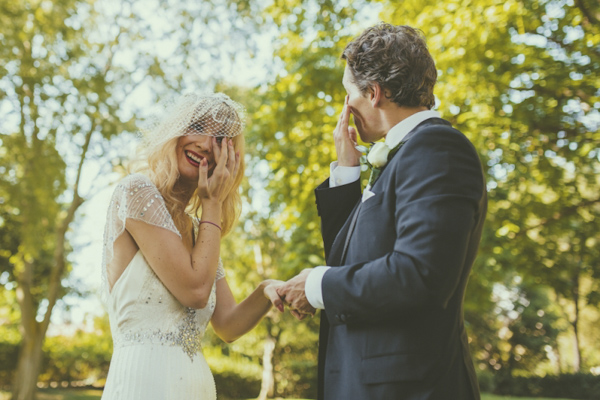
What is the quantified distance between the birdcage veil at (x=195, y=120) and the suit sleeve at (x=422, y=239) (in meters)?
1.38

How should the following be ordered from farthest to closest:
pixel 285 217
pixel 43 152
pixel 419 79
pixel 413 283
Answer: pixel 43 152 < pixel 285 217 < pixel 419 79 < pixel 413 283

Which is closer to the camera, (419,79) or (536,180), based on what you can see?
(419,79)

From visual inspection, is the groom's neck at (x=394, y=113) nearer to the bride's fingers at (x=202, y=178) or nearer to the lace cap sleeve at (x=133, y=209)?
the bride's fingers at (x=202, y=178)

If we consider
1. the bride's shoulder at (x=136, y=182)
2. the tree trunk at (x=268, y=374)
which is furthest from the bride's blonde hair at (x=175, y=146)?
the tree trunk at (x=268, y=374)

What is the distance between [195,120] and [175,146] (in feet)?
0.60

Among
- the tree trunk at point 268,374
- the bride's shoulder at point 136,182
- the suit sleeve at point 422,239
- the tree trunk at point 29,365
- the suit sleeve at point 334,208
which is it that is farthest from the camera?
the tree trunk at point 268,374

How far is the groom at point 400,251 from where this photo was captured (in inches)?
71.4

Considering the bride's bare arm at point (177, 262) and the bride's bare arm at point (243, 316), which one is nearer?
the bride's bare arm at point (177, 262)

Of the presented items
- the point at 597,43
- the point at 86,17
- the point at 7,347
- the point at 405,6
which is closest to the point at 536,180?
the point at 597,43

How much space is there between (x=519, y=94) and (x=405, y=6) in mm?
2466

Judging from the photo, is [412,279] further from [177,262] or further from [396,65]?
[177,262]

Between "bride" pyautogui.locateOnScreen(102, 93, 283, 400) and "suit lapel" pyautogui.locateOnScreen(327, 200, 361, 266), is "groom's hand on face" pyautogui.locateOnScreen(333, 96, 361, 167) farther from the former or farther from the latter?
"bride" pyautogui.locateOnScreen(102, 93, 283, 400)

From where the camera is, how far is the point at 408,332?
191 centimetres

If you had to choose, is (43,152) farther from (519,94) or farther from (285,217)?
(519,94)
